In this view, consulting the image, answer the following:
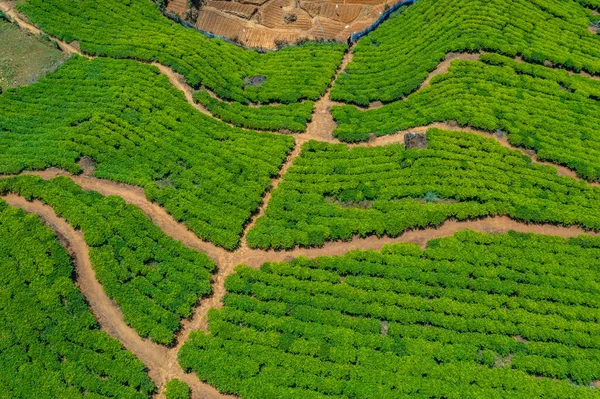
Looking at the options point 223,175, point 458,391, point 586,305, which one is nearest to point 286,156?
point 223,175

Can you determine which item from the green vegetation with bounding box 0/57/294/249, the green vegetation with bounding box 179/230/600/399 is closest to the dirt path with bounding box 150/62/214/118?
the green vegetation with bounding box 0/57/294/249

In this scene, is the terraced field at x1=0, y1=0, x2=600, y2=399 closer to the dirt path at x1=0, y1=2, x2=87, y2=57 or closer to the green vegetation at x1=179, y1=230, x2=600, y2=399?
the green vegetation at x1=179, y1=230, x2=600, y2=399

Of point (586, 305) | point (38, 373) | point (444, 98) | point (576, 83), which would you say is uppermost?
point (576, 83)

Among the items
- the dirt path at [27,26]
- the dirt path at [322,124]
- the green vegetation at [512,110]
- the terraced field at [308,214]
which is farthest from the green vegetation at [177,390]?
the dirt path at [27,26]

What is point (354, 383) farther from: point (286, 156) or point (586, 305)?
point (286, 156)

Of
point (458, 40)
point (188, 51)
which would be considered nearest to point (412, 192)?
point (458, 40)
